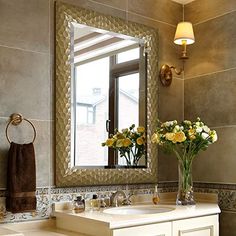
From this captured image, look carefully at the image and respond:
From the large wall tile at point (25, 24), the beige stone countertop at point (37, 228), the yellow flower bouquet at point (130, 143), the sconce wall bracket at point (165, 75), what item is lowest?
the beige stone countertop at point (37, 228)

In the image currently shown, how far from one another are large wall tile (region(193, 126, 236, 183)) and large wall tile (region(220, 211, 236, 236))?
0.76 ft

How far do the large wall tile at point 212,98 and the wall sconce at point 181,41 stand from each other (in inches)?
7.4

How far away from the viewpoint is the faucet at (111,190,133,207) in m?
2.59

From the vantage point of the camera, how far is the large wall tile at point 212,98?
9.43ft

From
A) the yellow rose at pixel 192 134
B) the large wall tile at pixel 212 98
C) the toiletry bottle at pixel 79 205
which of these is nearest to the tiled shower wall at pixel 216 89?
the large wall tile at pixel 212 98

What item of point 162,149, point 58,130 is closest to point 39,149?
point 58,130

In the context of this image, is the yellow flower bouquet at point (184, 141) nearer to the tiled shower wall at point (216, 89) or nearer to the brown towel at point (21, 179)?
the tiled shower wall at point (216, 89)

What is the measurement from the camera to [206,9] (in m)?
3.10

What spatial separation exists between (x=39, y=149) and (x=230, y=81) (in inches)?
55.6

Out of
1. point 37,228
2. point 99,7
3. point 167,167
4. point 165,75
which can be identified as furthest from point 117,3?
point 37,228

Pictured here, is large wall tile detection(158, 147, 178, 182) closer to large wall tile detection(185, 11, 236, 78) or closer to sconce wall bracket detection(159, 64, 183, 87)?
sconce wall bracket detection(159, 64, 183, 87)

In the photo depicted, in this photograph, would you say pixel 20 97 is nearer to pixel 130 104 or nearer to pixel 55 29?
pixel 55 29

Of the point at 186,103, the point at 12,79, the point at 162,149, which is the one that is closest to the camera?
the point at 12,79

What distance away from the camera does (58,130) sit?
2447mm
